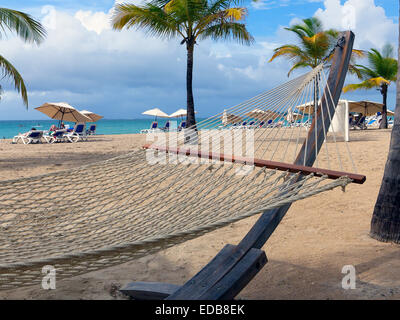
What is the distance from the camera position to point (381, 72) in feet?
55.5

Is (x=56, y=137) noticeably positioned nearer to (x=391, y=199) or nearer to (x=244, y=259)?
(x=391, y=199)

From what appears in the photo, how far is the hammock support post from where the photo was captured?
1449mm

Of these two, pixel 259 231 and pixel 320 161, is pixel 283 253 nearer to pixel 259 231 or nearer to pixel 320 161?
pixel 259 231

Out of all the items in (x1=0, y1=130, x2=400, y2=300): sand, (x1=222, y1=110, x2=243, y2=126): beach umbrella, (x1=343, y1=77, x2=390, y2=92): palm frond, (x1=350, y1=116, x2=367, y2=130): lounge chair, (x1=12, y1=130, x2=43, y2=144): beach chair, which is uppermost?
(x1=343, y1=77, x2=390, y2=92): palm frond

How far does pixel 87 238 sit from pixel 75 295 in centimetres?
48

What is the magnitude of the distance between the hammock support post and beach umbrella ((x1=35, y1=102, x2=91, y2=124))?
41.4ft

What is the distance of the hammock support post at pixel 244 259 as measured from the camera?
1449mm

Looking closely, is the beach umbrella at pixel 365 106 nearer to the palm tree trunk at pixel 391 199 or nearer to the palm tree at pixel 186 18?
the palm tree at pixel 186 18

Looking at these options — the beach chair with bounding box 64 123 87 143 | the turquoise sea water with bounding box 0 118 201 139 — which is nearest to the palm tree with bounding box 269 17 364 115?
the beach chair with bounding box 64 123 87 143

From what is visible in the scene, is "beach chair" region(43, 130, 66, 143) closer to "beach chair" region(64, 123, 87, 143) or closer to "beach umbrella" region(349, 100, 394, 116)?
"beach chair" region(64, 123, 87, 143)

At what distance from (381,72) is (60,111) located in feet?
44.6

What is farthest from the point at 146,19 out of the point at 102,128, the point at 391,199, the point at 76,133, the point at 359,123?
the point at 102,128
